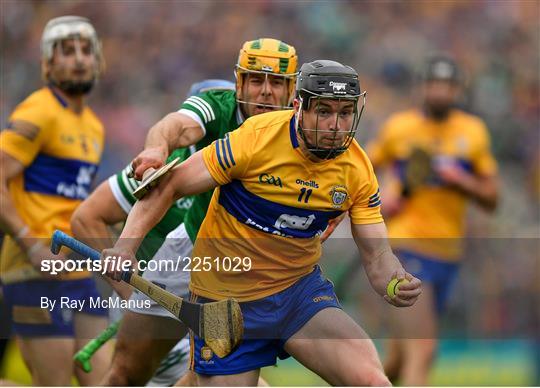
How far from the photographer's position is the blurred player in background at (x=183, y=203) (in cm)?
534

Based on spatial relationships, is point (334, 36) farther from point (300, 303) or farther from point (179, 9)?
point (300, 303)

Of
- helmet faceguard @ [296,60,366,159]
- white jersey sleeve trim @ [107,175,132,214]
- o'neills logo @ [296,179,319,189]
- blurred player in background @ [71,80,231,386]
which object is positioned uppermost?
helmet faceguard @ [296,60,366,159]

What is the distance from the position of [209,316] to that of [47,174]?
2119mm

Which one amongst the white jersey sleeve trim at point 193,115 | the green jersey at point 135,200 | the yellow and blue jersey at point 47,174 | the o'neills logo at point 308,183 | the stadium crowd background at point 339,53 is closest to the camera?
the o'neills logo at point 308,183

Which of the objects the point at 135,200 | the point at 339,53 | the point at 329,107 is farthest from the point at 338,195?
the point at 339,53

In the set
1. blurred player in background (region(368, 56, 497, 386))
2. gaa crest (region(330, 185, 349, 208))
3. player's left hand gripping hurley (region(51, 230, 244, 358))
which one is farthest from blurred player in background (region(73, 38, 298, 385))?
blurred player in background (region(368, 56, 497, 386))

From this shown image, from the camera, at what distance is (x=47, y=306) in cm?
657

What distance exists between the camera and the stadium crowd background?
1220 centimetres

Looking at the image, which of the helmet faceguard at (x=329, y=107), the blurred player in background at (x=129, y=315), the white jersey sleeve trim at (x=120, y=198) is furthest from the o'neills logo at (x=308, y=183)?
the white jersey sleeve trim at (x=120, y=198)

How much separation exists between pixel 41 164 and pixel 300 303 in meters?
2.21

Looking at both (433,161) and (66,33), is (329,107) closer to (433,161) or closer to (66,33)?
(66,33)

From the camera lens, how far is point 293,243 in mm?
4949

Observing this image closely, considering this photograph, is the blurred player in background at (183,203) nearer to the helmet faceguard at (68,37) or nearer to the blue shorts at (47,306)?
the blue shorts at (47,306)

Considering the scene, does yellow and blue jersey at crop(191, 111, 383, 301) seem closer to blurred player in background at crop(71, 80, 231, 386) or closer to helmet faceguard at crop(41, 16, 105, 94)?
blurred player in background at crop(71, 80, 231, 386)
